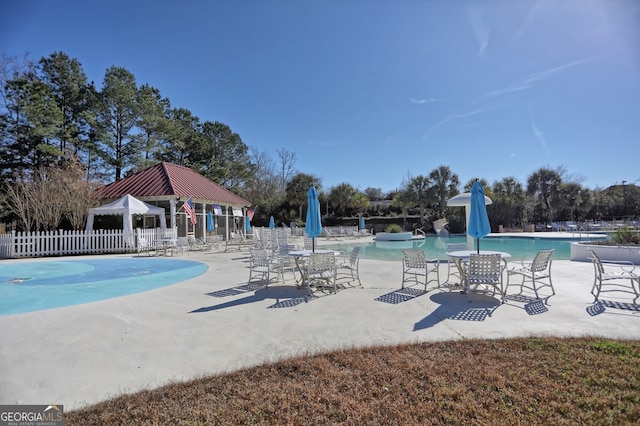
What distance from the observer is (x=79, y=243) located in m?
14.4

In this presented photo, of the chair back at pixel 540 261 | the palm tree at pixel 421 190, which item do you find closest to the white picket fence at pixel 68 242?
the chair back at pixel 540 261

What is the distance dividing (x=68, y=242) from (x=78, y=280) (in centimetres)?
718

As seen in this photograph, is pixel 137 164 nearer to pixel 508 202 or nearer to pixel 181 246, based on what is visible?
pixel 181 246

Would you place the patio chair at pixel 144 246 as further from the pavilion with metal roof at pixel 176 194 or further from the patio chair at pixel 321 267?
the patio chair at pixel 321 267

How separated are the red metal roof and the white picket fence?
3.30 metres

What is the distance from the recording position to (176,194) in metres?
17.7

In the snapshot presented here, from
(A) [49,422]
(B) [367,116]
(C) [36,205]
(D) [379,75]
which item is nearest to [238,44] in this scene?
(D) [379,75]

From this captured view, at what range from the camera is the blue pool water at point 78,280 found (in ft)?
20.7

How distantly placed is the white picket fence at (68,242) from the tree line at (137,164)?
2.08m

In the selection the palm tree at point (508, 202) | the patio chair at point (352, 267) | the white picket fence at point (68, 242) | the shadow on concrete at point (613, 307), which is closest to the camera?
the shadow on concrete at point (613, 307)

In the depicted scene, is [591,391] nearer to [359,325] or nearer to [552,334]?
[552,334]

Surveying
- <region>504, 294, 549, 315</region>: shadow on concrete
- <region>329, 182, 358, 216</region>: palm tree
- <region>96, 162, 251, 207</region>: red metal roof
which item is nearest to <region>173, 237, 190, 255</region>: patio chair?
<region>96, 162, 251, 207</region>: red metal roof

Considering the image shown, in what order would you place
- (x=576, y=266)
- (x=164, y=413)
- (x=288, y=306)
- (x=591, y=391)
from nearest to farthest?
(x=164, y=413), (x=591, y=391), (x=288, y=306), (x=576, y=266)

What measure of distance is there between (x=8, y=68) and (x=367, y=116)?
23727 millimetres
